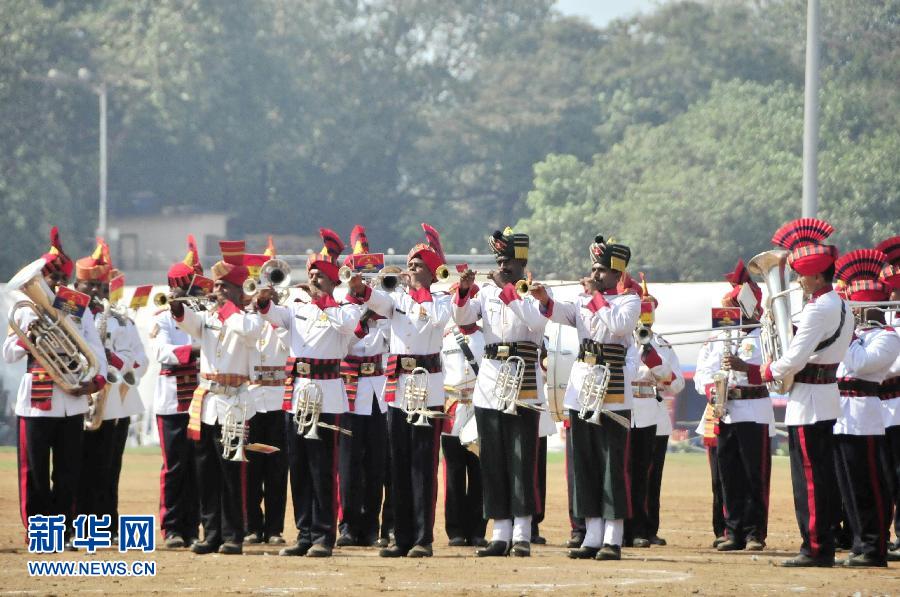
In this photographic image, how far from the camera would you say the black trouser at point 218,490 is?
12.9m

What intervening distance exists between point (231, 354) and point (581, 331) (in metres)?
2.51

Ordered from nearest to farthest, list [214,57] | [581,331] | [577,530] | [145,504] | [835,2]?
[581,331] → [577,530] → [145,504] → [835,2] → [214,57]

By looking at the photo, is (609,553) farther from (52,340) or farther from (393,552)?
(52,340)

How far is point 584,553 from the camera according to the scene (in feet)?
41.2

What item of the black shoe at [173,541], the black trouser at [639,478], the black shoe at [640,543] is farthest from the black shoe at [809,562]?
the black shoe at [173,541]

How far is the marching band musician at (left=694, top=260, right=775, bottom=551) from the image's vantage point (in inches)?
565

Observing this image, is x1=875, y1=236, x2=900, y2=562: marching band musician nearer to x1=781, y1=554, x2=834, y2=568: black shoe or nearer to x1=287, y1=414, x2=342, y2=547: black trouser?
x1=781, y1=554, x2=834, y2=568: black shoe

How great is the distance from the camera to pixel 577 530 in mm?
14133

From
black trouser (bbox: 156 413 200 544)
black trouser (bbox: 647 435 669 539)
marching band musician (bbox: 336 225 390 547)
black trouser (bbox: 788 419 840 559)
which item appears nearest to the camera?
black trouser (bbox: 788 419 840 559)

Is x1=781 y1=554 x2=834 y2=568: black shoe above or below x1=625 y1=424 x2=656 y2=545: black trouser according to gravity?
below

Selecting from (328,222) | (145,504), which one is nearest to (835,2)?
(328,222)

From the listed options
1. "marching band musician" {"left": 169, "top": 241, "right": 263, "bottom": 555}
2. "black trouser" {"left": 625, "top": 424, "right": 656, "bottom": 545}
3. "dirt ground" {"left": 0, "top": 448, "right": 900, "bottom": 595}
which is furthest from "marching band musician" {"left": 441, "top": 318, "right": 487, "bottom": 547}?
"marching band musician" {"left": 169, "top": 241, "right": 263, "bottom": 555}

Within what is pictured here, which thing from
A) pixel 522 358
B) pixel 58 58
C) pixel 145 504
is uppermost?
pixel 58 58

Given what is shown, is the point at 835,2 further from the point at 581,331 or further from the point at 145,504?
the point at 581,331
